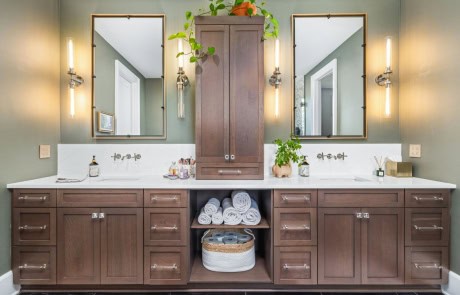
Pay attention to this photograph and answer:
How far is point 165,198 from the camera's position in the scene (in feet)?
5.92

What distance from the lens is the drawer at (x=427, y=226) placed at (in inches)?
70.7

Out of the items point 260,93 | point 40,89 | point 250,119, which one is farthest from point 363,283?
point 40,89

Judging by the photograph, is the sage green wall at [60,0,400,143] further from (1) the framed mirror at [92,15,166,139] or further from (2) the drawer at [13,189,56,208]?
(2) the drawer at [13,189,56,208]

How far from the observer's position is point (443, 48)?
75.2 inches

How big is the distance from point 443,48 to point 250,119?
1631 millimetres

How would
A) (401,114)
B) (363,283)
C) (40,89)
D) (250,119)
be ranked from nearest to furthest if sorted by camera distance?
(363,283), (250,119), (40,89), (401,114)

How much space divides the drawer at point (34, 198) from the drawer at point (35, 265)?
1.08ft

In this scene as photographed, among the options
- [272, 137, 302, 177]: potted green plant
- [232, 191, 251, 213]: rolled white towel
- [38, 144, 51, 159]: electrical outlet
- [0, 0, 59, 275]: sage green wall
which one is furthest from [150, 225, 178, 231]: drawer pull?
[38, 144, 51, 159]: electrical outlet

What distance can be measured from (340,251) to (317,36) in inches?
77.6

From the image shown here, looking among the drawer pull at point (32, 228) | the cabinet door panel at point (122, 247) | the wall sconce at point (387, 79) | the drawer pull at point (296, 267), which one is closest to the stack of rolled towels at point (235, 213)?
the drawer pull at point (296, 267)

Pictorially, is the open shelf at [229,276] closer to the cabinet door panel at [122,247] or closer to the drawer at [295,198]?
the cabinet door panel at [122,247]

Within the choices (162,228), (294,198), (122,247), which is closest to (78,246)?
(122,247)

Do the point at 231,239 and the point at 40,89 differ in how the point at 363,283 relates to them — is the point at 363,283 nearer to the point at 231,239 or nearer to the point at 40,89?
the point at 231,239

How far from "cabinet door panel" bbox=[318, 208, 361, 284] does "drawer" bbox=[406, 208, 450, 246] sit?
389 millimetres
